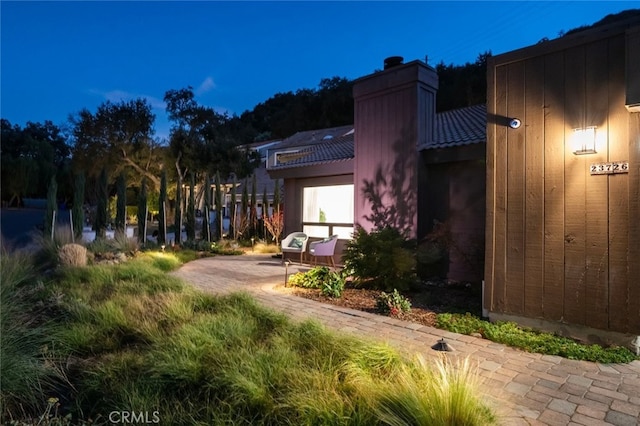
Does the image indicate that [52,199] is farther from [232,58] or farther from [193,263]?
[232,58]

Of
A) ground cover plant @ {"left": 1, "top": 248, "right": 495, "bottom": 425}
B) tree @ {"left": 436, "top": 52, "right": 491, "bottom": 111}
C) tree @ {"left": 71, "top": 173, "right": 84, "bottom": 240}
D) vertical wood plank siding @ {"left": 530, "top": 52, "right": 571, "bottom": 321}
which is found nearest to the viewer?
ground cover plant @ {"left": 1, "top": 248, "right": 495, "bottom": 425}

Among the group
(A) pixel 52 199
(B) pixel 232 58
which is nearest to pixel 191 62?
(B) pixel 232 58

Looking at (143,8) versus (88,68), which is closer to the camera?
(143,8)

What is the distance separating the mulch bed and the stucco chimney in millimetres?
1305

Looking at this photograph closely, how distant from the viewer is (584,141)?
3.54 metres

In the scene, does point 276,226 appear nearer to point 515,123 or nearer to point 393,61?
point 393,61

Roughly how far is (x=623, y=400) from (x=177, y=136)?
19335 mm

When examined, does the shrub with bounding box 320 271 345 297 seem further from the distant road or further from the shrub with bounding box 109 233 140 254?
the distant road

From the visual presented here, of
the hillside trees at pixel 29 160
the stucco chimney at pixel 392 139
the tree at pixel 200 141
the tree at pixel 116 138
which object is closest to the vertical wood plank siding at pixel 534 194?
the stucco chimney at pixel 392 139

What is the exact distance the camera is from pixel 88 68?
93.2ft

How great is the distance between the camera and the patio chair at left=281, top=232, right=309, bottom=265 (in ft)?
30.0

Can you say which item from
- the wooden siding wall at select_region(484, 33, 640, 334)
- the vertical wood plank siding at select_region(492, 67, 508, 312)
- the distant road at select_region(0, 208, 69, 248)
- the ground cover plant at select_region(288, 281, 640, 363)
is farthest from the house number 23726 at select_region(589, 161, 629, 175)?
the distant road at select_region(0, 208, 69, 248)

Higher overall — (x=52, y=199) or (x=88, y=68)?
(x=88, y=68)

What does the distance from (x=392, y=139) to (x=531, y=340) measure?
4925 mm
